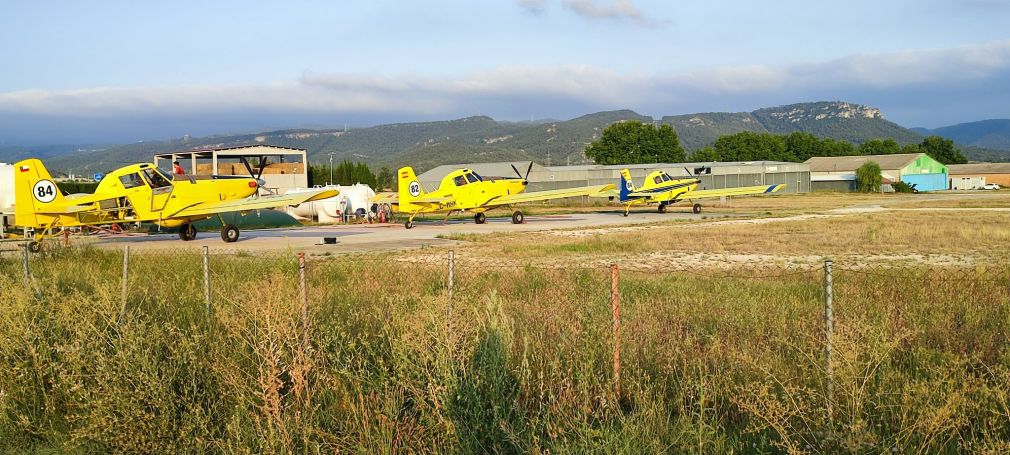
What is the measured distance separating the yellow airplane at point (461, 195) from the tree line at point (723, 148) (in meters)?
83.5

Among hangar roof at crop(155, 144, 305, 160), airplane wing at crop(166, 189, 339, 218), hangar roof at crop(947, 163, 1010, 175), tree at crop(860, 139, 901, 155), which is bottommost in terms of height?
airplane wing at crop(166, 189, 339, 218)

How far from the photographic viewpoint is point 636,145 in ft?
393

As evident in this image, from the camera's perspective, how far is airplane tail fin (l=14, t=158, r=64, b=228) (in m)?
21.2

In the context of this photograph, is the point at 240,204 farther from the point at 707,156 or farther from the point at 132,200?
the point at 707,156

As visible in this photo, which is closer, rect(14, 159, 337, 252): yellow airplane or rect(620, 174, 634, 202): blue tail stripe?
rect(14, 159, 337, 252): yellow airplane

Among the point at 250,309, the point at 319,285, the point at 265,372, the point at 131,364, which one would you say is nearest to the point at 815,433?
the point at 265,372

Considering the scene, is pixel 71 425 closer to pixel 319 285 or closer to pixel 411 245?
pixel 319 285

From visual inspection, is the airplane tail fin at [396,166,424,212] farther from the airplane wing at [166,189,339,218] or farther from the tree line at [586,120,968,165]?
the tree line at [586,120,968,165]

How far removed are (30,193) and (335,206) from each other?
18954 millimetres

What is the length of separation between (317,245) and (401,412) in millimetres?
18479

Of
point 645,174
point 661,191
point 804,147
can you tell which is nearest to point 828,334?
point 661,191

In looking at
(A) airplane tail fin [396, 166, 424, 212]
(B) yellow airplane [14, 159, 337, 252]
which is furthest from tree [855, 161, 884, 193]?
(B) yellow airplane [14, 159, 337, 252]

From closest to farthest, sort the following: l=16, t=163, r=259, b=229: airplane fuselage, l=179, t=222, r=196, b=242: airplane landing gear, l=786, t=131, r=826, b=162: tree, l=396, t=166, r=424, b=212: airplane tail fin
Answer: l=16, t=163, r=259, b=229: airplane fuselage → l=179, t=222, r=196, b=242: airplane landing gear → l=396, t=166, r=424, b=212: airplane tail fin → l=786, t=131, r=826, b=162: tree

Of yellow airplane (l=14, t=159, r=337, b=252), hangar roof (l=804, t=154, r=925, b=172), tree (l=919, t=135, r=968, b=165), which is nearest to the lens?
yellow airplane (l=14, t=159, r=337, b=252)
